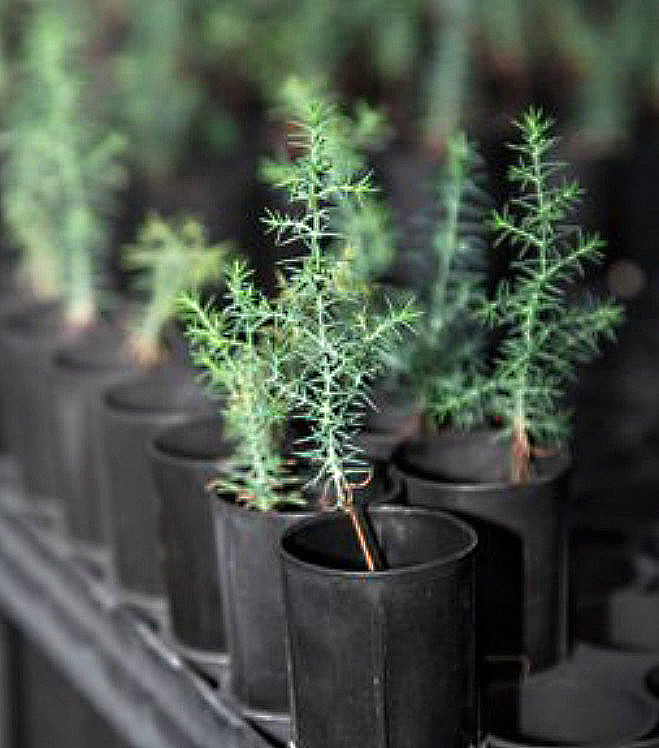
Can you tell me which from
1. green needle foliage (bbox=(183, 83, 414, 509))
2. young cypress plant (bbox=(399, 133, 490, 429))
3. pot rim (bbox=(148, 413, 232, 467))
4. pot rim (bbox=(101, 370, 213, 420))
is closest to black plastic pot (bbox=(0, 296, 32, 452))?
pot rim (bbox=(101, 370, 213, 420))

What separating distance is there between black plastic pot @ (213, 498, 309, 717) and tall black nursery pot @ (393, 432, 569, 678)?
4.2 inches

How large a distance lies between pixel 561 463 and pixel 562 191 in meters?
0.23

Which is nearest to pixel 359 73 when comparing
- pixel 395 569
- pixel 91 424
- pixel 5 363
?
pixel 5 363

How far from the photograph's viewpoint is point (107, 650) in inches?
47.3

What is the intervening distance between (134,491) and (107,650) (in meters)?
0.14

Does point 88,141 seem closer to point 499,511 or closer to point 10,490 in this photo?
point 10,490

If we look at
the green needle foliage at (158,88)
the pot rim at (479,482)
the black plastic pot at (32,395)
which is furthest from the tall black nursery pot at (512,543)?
the green needle foliage at (158,88)

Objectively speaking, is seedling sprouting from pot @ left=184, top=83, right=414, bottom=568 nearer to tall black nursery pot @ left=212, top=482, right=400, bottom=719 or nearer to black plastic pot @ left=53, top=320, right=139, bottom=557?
tall black nursery pot @ left=212, top=482, right=400, bottom=719

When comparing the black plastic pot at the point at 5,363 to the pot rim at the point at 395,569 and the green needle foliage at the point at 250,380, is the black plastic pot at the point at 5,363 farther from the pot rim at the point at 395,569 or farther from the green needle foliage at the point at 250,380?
the pot rim at the point at 395,569

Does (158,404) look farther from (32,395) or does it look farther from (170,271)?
(32,395)

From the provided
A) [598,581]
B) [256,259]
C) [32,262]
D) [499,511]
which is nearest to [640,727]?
[499,511]

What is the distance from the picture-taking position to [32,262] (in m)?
1.69

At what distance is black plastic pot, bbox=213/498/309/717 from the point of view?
2.92 ft

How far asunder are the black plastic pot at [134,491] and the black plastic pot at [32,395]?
208 mm
